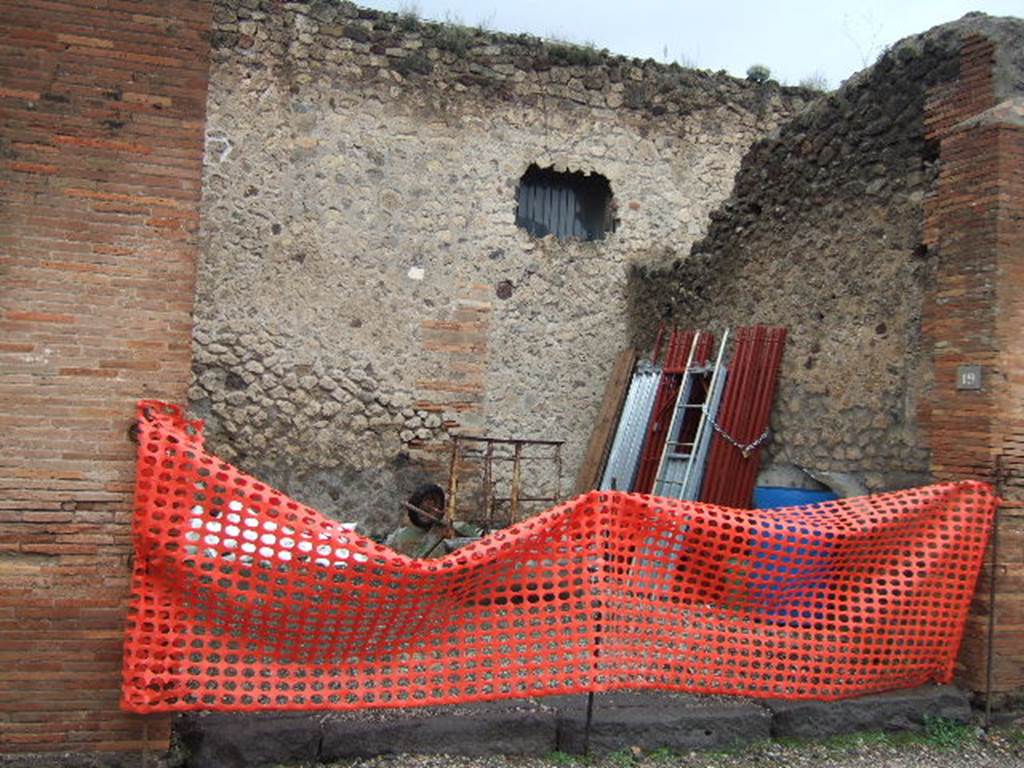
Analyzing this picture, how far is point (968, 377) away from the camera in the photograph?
196 inches

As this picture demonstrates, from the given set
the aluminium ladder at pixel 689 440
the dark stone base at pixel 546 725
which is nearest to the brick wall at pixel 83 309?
the dark stone base at pixel 546 725

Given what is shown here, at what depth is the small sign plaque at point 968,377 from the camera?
16.1 feet

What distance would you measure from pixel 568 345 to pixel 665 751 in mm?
6137

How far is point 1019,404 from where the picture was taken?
4867mm

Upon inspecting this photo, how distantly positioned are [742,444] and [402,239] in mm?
4372

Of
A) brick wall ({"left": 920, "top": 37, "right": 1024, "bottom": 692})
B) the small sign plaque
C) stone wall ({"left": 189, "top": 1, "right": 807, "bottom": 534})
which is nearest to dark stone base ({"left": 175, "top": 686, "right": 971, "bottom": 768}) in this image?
brick wall ({"left": 920, "top": 37, "right": 1024, "bottom": 692})

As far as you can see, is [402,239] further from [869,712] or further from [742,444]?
[869,712]

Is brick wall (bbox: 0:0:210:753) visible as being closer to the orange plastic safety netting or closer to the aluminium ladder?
the orange plastic safety netting

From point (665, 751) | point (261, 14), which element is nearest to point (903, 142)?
point (665, 751)

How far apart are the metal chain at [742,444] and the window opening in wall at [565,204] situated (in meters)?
3.69

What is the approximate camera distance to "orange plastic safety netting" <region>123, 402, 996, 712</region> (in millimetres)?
3641

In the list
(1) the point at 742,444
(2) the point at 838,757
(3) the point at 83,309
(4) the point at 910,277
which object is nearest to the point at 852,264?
(4) the point at 910,277

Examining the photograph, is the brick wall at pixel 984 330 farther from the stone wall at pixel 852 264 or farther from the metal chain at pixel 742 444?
the metal chain at pixel 742 444

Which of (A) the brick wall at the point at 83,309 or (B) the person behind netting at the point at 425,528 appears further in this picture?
(B) the person behind netting at the point at 425,528
